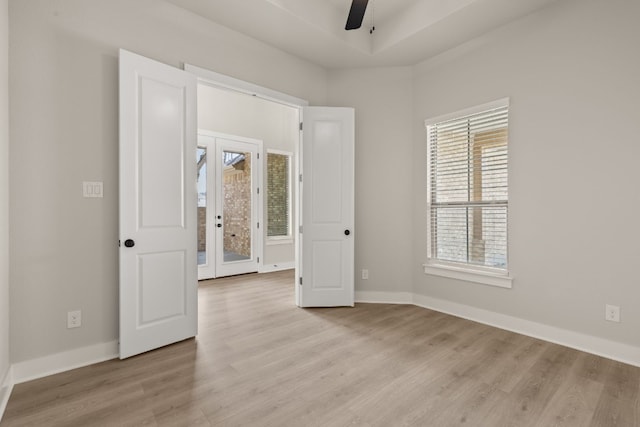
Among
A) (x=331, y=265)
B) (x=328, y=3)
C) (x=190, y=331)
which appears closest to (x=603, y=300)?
(x=331, y=265)

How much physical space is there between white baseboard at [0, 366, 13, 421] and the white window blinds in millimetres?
3803

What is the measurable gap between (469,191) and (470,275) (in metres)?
0.92

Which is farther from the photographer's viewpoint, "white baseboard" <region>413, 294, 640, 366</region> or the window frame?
the window frame

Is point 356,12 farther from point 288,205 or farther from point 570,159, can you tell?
point 288,205

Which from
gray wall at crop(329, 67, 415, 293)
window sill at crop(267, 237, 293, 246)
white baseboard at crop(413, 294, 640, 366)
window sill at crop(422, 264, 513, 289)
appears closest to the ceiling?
gray wall at crop(329, 67, 415, 293)

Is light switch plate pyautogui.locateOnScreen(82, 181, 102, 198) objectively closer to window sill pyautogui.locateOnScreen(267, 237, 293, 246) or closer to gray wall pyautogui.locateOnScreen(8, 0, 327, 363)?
gray wall pyautogui.locateOnScreen(8, 0, 327, 363)

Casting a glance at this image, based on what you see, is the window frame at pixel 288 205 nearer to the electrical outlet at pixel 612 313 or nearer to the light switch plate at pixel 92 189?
the light switch plate at pixel 92 189

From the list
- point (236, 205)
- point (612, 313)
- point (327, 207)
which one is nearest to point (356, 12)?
point (327, 207)

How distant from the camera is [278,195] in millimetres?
6371

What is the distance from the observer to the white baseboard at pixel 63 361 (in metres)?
2.12

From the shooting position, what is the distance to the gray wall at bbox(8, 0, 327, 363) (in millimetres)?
2133

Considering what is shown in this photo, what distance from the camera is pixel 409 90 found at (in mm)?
3926

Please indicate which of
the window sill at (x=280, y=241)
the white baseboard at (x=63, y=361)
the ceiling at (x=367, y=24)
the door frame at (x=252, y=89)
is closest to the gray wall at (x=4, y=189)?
the white baseboard at (x=63, y=361)

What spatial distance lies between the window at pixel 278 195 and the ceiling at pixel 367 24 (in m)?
2.74
